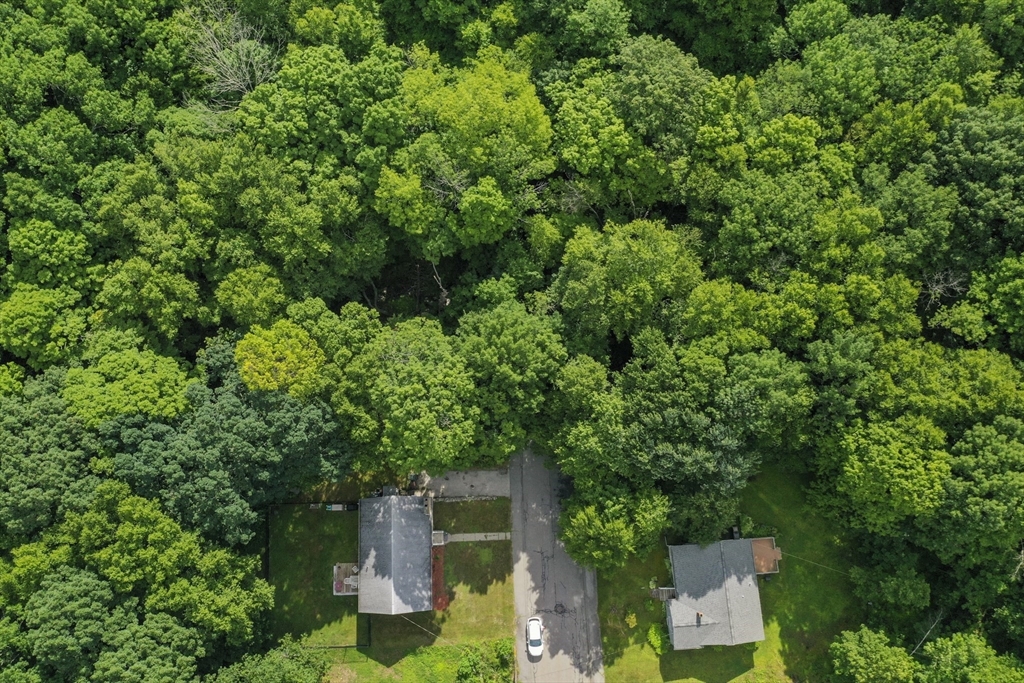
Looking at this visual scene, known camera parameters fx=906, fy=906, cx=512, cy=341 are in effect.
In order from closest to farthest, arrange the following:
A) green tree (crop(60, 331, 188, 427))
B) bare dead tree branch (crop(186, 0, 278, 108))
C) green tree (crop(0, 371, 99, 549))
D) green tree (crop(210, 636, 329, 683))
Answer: green tree (crop(0, 371, 99, 549))
green tree (crop(60, 331, 188, 427))
green tree (crop(210, 636, 329, 683))
bare dead tree branch (crop(186, 0, 278, 108))

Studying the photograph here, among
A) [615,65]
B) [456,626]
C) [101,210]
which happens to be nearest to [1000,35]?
[615,65]

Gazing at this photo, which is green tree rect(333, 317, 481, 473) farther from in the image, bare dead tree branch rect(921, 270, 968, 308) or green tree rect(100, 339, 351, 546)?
bare dead tree branch rect(921, 270, 968, 308)

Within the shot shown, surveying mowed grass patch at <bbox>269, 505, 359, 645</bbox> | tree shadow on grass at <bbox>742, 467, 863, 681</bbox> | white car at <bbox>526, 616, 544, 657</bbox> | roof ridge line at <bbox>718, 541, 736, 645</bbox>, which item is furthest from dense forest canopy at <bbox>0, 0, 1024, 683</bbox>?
white car at <bbox>526, 616, 544, 657</bbox>

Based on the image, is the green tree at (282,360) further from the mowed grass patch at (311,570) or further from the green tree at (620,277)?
the green tree at (620,277)

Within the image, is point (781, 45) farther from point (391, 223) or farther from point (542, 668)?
point (542, 668)

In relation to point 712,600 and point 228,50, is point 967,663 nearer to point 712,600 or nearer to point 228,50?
point 712,600

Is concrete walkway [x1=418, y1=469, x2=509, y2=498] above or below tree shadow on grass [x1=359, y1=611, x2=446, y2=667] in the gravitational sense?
above

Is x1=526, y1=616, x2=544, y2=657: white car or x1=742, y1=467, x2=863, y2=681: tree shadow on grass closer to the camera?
x1=526, y1=616, x2=544, y2=657: white car
